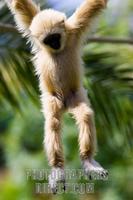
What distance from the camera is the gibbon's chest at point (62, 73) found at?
1997mm

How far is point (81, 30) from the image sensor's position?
87.4 inches

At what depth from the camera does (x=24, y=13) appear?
88.7 inches

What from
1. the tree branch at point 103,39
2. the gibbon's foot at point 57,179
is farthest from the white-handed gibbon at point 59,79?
the tree branch at point 103,39

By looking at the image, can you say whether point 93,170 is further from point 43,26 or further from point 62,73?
point 43,26

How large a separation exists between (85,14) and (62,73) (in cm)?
34

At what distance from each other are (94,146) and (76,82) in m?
0.21

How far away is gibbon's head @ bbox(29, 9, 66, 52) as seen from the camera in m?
1.99

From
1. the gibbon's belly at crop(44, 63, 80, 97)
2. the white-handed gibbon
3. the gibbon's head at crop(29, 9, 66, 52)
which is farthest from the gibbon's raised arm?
the gibbon's belly at crop(44, 63, 80, 97)

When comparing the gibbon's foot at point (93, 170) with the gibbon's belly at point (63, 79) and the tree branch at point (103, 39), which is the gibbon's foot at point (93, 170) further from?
the tree branch at point (103, 39)

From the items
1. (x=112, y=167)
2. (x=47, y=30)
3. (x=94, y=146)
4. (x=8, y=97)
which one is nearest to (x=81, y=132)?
(x=94, y=146)

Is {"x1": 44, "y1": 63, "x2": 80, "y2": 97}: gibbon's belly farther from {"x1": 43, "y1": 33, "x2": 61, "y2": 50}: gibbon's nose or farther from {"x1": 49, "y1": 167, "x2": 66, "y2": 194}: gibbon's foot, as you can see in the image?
{"x1": 49, "y1": 167, "x2": 66, "y2": 194}: gibbon's foot

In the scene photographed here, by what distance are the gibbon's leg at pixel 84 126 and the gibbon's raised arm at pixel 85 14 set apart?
256 millimetres

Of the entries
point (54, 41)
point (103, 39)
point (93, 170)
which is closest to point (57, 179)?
point (93, 170)

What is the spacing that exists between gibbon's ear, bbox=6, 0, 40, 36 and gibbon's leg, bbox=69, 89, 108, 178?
310 millimetres
